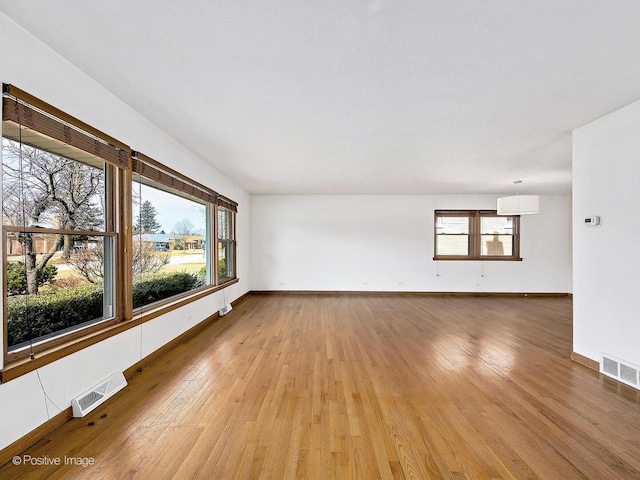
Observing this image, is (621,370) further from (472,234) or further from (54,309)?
(472,234)

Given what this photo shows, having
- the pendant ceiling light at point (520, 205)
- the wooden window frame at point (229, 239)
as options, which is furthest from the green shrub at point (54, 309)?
the pendant ceiling light at point (520, 205)

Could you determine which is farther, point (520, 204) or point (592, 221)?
point (520, 204)

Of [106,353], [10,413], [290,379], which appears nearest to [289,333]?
[290,379]

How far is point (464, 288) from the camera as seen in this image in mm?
7926

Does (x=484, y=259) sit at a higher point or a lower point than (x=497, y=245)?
lower

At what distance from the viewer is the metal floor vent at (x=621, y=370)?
9.25ft

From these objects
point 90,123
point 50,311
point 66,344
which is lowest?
point 66,344

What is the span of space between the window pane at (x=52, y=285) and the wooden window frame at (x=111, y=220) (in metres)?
0.08

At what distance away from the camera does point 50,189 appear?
226 centimetres

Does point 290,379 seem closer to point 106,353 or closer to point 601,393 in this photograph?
point 106,353

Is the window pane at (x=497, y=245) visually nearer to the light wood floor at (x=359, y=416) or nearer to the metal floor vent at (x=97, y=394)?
the light wood floor at (x=359, y=416)

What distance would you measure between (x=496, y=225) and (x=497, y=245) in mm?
532

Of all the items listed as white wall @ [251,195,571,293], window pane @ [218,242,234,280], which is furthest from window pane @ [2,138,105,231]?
white wall @ [251,195,571,293]

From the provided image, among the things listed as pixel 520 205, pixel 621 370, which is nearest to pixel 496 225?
pixel 520 205
